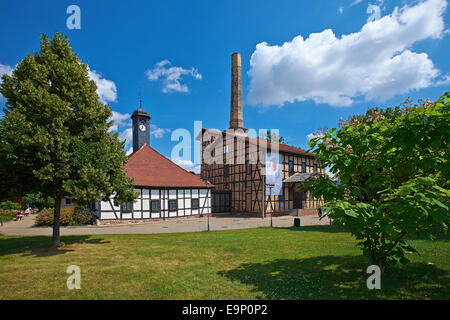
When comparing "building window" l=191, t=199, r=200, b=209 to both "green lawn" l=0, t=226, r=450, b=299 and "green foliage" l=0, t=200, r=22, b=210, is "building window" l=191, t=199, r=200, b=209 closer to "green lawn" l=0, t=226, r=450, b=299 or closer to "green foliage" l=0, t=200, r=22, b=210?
"green lawn" l=0, t=226, r=450, b=299

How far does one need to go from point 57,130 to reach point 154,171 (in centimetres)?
1639

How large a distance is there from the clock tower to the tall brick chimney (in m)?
12.9

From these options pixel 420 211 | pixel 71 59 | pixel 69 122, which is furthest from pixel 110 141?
pixel 420 211

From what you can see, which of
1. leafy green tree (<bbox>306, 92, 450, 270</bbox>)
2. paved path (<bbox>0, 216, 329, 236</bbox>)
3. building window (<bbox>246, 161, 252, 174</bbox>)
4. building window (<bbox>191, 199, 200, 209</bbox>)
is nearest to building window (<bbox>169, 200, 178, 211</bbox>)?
paved path (<bbox>0, 216, 329, 236</bbox>)

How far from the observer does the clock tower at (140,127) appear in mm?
29328

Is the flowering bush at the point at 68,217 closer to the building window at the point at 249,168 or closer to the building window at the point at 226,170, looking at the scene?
the building window at the point at 226,170

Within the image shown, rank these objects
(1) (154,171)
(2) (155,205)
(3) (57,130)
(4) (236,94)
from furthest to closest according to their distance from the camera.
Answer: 1. (4) (236,94)
2. (1) (154,171)
3. (2) (155,205)
4. (3) (57,130)

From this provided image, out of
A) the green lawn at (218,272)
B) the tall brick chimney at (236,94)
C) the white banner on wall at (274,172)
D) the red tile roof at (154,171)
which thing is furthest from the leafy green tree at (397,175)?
the tall brick chimney at (236,94)

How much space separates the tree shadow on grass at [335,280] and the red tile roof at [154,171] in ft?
59.0

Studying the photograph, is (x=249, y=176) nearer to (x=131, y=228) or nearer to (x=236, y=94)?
(x=236, y=94)

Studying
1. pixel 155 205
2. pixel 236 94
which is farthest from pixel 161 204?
pixel 236 94

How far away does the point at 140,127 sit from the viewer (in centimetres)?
2958

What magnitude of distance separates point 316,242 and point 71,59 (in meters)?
14.2

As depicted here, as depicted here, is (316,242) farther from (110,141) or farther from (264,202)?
(264,202)
